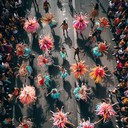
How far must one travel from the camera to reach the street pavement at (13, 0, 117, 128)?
66.5 ft

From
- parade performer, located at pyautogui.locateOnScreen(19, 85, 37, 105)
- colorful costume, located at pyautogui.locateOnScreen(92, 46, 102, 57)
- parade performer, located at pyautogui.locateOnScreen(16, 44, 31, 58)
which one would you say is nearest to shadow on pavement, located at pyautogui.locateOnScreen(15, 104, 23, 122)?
parade performer, located at pyautogui.locateOnScreen(19, 85, 37, 105)

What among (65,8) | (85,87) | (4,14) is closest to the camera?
(85,87)

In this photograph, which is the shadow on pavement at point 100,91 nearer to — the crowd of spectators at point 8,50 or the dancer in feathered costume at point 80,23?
the dancer in feathered costume at point 80,23

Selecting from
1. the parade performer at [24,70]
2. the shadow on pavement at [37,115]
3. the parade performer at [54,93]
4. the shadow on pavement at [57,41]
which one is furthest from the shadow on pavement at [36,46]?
the shadow on pavement at [37,115]

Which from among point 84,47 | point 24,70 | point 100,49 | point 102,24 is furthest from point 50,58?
point 102,24

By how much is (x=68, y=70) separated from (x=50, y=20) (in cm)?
509

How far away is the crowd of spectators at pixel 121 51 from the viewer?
64.3 feet

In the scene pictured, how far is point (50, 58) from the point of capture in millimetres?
22422

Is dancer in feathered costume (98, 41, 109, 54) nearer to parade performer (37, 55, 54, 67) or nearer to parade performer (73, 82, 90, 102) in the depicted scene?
parade performer (73, 82, 90, 102)

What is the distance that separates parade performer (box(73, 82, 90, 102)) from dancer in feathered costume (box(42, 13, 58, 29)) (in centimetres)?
690

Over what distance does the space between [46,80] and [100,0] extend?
422 inches

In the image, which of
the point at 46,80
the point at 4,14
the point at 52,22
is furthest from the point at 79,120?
the point at 4,14

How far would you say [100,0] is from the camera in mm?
25734

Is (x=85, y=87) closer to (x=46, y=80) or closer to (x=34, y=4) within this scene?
(x=46, y=80)
